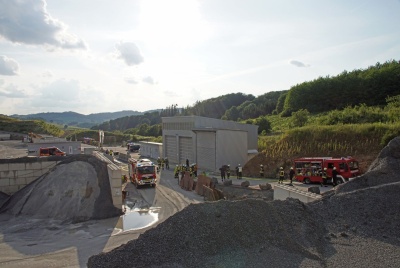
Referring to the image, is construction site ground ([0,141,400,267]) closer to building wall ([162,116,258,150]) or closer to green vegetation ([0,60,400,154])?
green vegetation ([0,60,400,154])

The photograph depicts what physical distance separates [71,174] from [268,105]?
8554 centimetres

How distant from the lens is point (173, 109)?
136 metres

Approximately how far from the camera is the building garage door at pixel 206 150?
36531mm

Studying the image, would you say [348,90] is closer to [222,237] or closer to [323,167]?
[323,167]

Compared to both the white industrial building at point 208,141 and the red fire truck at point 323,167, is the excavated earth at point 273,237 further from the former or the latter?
the white industrial building at point 208,141

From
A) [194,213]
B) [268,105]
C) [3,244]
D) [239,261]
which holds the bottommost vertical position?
[3,244]

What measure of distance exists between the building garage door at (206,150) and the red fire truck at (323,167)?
37.2ft

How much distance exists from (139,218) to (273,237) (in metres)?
10.6

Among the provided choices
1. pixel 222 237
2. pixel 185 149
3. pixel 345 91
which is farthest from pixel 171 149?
pixel 345 91

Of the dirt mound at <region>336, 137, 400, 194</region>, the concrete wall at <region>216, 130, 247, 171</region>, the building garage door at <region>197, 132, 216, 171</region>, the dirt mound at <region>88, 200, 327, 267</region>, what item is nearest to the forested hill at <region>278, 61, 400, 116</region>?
the concrete wall at <region>216, 130, 247, 171</region>

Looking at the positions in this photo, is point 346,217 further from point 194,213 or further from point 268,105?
point 268,105

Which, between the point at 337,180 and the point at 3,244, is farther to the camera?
the point at 337,180

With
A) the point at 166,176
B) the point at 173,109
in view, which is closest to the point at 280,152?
the point at 166,176

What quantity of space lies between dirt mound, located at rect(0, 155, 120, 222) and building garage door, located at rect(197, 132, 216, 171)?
15.5 meters
